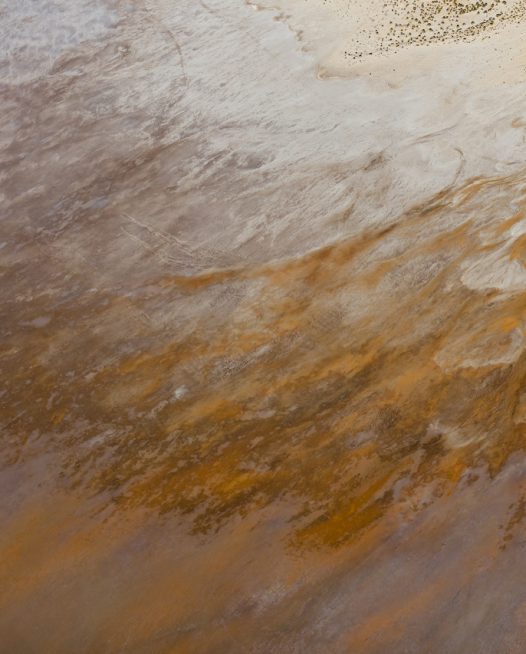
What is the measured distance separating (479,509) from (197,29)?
9.33 m

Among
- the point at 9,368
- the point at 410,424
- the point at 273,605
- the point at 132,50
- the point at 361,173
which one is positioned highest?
the point at 132,50

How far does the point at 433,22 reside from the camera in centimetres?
1057

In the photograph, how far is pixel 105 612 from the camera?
4.65 m

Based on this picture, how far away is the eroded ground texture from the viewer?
4.62m

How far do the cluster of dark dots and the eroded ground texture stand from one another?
0.06 metres

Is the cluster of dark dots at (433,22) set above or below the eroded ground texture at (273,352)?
above

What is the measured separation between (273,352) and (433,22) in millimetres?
6882

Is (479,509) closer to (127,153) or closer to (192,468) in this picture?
(192,468)

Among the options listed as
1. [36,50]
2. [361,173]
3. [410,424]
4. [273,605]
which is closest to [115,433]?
[273,605]

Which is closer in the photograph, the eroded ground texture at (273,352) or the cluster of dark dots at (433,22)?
the eroded ground texture at (273,352)

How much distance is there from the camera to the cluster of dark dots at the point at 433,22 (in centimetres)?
1009

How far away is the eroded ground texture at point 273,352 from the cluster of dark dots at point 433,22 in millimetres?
62

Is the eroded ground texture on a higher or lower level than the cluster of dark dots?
lower

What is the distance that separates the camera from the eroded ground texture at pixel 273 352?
4.62 metres
